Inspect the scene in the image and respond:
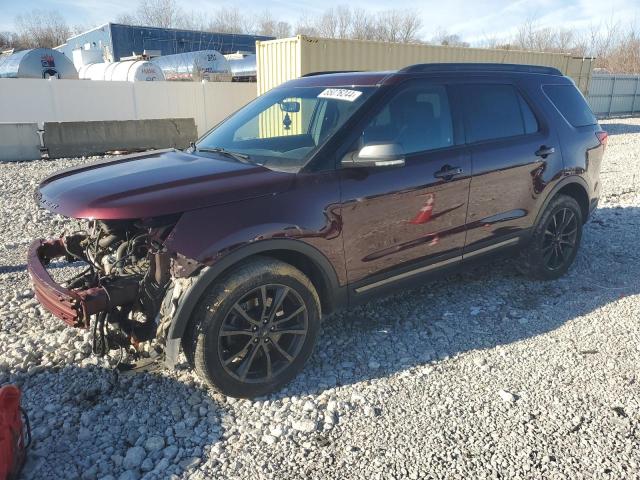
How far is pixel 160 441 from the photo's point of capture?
108 inches

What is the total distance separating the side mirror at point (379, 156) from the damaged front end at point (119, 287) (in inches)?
46.1

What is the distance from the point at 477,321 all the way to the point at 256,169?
2.20 metres

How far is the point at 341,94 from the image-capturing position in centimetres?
362

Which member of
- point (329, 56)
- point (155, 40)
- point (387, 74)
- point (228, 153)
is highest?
point (155, 40)

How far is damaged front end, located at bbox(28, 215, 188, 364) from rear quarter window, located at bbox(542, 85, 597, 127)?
12.3 ft

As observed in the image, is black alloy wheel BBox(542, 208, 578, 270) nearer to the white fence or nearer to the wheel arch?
the wheel arch

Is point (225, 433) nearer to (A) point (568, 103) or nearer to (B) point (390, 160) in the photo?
(B) point (390, 160)

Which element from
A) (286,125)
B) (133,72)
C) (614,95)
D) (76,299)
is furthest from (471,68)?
(614,95)

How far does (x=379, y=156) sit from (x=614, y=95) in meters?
29.5

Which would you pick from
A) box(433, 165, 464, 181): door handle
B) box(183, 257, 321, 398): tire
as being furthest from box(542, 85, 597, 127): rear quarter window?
box(183, 257, 321, 398): tire

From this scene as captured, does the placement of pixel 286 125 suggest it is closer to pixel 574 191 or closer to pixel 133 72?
pixel 574 191

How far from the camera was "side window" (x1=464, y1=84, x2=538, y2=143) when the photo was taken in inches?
157

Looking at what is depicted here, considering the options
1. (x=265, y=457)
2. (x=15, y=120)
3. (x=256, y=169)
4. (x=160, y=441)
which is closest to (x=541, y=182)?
(x=256, y=169)

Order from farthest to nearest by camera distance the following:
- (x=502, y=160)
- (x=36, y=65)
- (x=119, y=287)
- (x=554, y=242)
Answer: (x=36, y=65) → (x=554, y=242) → (x=502, y=160) → (x=119, y=287)
